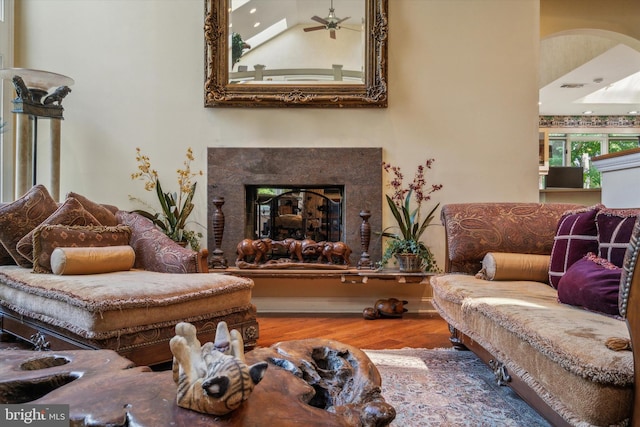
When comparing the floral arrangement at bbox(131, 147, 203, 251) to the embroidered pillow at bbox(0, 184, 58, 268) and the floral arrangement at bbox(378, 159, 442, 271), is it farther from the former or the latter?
the floral arrangement at bbox(378, 159, 442, 271)

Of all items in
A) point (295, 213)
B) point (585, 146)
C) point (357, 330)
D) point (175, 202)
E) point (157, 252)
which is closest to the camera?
point (157, 252)

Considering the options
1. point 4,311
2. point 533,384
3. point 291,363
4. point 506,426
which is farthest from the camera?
point 4,311


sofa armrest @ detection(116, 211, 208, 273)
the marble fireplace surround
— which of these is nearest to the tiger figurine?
sofa armrest @ detection(116, 211, 208, 273)

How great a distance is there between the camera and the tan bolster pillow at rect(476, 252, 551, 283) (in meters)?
2.26

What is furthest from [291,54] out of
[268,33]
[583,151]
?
[583,151]

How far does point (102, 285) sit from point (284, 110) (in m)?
2.11

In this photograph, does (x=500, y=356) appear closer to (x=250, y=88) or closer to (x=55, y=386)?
(x=55, y=386)

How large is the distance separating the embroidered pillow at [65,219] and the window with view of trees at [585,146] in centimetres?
1014

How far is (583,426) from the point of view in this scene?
3.45ft

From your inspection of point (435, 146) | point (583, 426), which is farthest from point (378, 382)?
point (435, 146)

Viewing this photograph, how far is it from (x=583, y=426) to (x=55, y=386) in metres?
1.32

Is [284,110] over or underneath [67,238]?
over

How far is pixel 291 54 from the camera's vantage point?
350 cm

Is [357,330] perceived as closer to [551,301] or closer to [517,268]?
[517,268]
